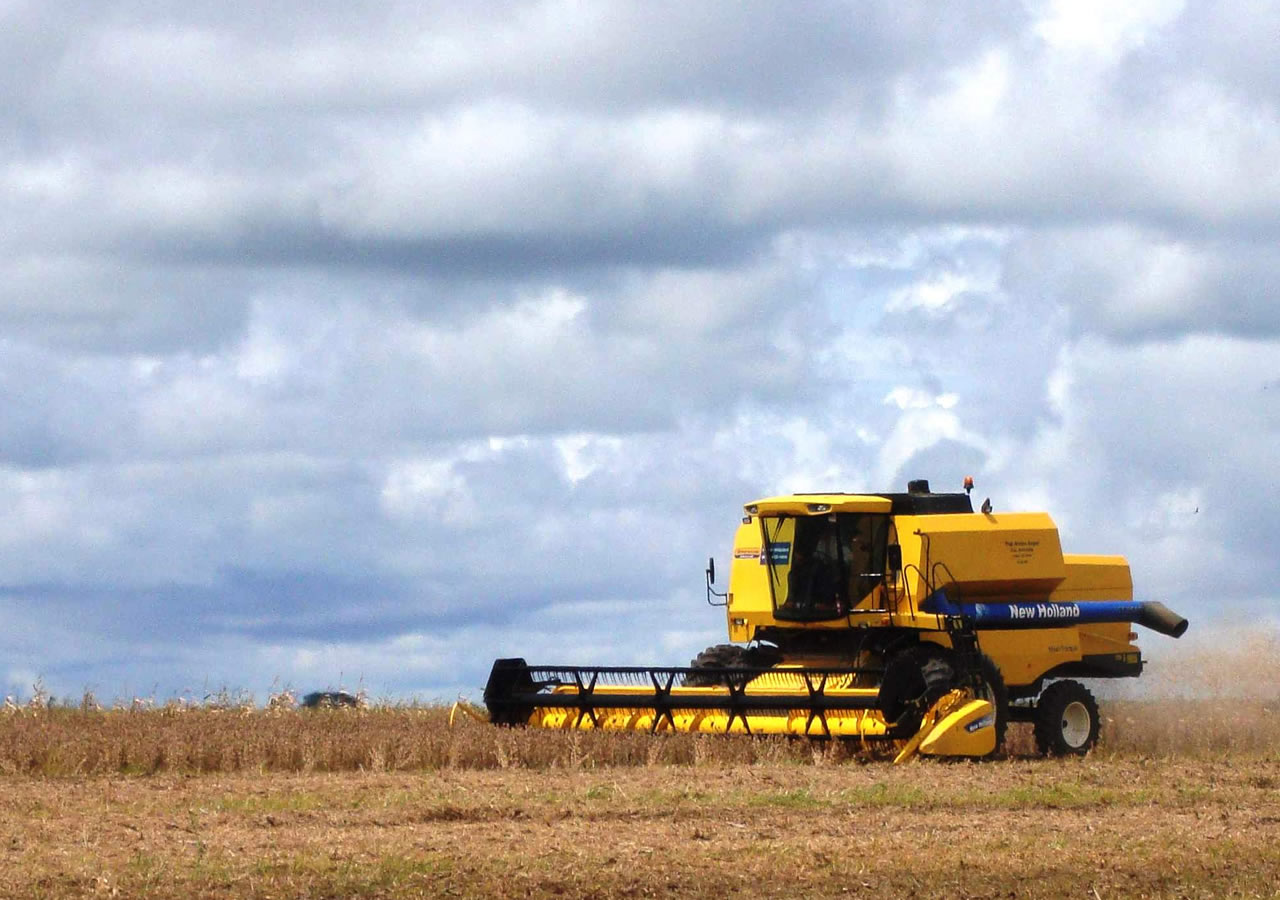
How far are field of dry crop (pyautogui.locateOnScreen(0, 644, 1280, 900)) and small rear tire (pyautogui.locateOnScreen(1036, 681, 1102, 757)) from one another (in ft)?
1.18

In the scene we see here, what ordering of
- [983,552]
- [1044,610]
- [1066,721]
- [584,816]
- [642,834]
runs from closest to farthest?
[642,834] < [584,816] < [1066,721] < [983,552] < [1044,610]

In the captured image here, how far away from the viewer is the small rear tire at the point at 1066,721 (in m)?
19.3

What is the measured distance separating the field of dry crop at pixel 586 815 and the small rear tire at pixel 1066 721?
361mm

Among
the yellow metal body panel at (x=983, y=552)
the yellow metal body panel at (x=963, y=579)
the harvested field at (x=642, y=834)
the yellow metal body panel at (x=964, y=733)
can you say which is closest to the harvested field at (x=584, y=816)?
the harvested field at (x=642, y=834)

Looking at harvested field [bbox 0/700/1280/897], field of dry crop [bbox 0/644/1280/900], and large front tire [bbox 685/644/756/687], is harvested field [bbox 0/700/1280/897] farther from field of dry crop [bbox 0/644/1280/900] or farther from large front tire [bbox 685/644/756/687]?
large front tire [bbox 685/644/756/687]

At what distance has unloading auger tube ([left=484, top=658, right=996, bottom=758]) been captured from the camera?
57.0ft

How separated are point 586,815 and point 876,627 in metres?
7.35

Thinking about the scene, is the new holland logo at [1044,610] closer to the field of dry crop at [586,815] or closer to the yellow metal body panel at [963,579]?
the yellow metal body panel at [963,579]

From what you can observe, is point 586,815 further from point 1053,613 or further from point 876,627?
point 1053,613

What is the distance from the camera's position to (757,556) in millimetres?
20906

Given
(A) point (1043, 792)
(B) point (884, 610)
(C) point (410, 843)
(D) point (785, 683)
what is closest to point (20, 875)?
(C) point (410, 843)

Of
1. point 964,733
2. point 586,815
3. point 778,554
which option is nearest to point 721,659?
point 778,554

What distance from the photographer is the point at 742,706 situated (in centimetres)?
1828

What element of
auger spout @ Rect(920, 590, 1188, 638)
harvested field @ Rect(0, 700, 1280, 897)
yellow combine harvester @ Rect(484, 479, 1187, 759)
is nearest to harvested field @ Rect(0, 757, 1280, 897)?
harvested field @ Rect(0, 700, 1280, 897)
